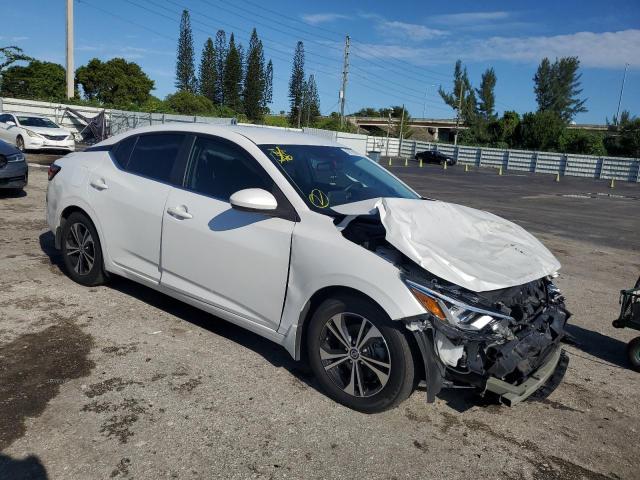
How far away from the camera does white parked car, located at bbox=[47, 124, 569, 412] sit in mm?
3076

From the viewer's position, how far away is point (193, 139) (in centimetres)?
440

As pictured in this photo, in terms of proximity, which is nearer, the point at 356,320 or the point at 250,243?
the point at 356,320

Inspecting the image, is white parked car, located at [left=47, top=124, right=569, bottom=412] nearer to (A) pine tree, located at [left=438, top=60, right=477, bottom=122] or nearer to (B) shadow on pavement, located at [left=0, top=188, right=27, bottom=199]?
(B) shadow on pavement, located at [left=0, top=188, right=27, bottom=199]

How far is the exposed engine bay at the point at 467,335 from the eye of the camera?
301cm

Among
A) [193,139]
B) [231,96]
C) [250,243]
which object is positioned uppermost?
[231,96]

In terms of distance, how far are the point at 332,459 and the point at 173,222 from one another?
221cm

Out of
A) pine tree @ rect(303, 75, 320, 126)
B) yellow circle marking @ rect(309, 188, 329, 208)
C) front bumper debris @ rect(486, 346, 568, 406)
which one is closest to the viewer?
front bumper debris @ rect(486, 346, 568, 406)

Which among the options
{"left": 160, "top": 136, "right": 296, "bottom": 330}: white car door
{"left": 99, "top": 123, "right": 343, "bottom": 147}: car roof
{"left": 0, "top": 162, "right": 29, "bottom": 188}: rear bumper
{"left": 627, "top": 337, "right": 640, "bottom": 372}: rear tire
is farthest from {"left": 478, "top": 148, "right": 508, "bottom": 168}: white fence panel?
{"left": 160, "top": 136, "right": 296, "bottom": 330}: white car door

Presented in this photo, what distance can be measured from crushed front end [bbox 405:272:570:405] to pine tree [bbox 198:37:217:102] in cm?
8259

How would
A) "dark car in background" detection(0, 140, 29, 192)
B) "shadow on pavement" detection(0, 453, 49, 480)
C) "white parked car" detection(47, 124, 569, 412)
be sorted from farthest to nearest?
"dark car in background" detection(0, 140, 29, 192) < "white parked car" detection(47, 124, 569, 412) < "shadow on pavement" detection(0, 453, 49, 480)

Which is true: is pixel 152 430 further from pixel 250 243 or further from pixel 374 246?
pixel 374 246

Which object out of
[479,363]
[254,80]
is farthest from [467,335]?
[254,80]

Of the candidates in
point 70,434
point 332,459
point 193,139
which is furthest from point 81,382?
point 193,139

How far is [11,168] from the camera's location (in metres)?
9.55
